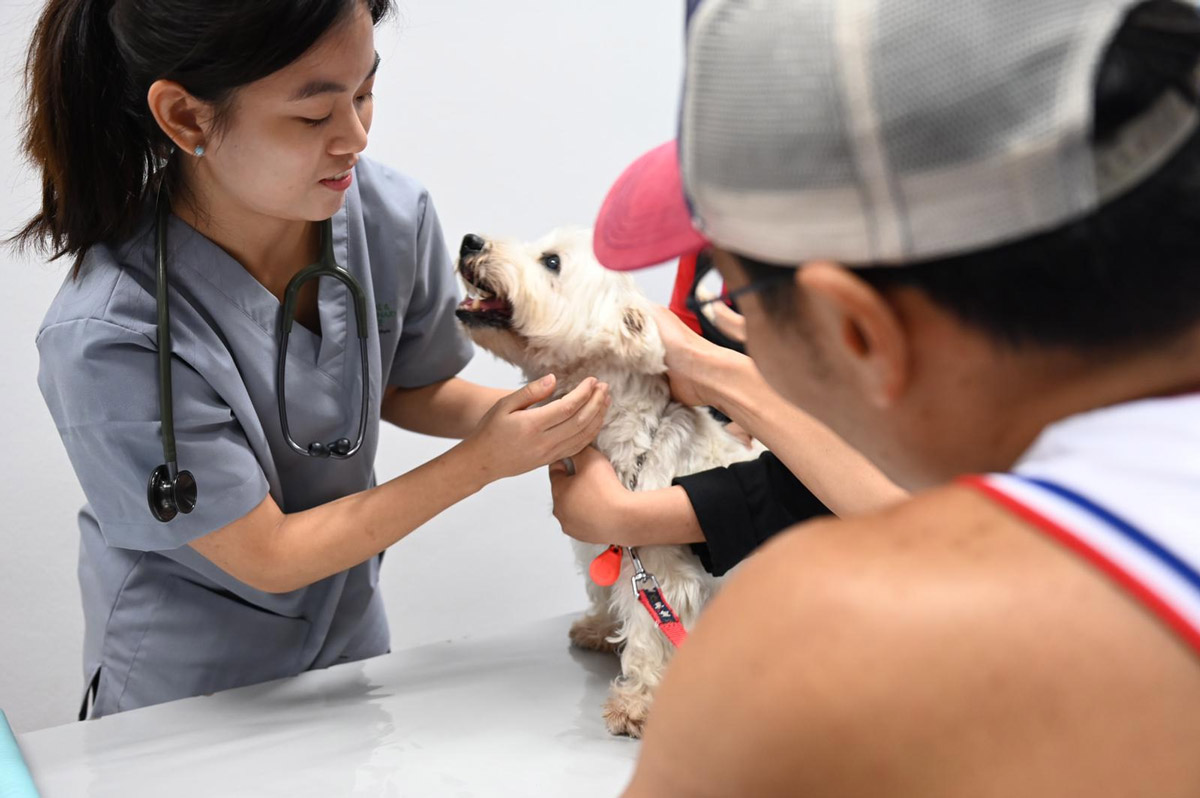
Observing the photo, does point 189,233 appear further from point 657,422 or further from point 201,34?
point 657,422

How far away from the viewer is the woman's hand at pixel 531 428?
1.24 m

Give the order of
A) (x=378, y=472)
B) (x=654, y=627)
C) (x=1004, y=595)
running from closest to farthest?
(x=1004, y=595)
(x=654, y=627)
(x=378, y=472)

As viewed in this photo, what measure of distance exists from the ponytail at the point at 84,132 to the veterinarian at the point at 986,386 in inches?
36.7

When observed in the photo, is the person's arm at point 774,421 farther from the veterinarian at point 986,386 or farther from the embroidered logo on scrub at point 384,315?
the veterinarian at point 986,386

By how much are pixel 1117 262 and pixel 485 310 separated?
108 centimetres

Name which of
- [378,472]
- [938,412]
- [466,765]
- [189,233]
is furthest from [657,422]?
[378,472]

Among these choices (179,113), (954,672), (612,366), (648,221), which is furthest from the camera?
(612,366)

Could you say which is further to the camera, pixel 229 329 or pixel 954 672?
pixel 229 329

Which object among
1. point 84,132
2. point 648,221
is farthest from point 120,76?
point 648,221

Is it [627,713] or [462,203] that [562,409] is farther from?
[462,203]

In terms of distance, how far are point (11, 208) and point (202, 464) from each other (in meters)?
1.29

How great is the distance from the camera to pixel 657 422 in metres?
1.37

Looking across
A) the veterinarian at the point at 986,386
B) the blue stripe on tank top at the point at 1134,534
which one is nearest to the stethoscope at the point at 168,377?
the veterinarian at the point at 986,386

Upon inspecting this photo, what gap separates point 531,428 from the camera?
1.23 metres
